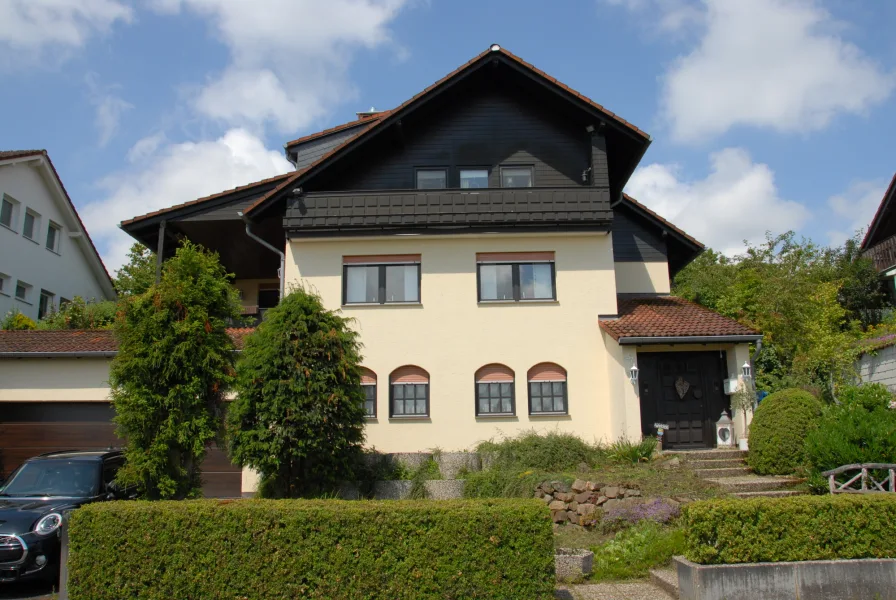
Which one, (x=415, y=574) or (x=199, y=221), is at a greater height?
(x=199, y=221)

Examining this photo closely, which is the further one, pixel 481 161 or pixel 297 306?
pixel 481 161

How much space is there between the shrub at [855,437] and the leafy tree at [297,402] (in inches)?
317

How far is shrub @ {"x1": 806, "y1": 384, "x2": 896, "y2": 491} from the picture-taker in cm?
1135

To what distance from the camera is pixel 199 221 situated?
1891cm

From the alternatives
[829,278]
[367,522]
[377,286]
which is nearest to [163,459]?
[367,522]

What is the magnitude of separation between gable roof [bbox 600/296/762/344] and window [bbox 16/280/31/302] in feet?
70.3

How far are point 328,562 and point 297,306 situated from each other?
6.16 metres

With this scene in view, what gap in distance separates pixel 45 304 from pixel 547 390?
2111 cm

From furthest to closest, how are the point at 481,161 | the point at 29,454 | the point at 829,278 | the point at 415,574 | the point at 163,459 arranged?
the point at 829,278 → the point at 481,161 → the point at 29,454 → the point at 163,459 → the point at 415,574

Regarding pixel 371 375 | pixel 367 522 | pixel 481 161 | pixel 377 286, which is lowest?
pixel 367 522

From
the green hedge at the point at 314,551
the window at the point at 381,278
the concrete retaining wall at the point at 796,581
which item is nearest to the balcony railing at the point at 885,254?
the window at the point at 381,278

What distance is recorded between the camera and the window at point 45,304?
26.9 m

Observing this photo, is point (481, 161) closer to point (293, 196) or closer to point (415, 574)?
point (293, 196)

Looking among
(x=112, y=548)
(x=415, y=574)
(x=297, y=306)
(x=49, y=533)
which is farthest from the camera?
(x=297, y=306)
